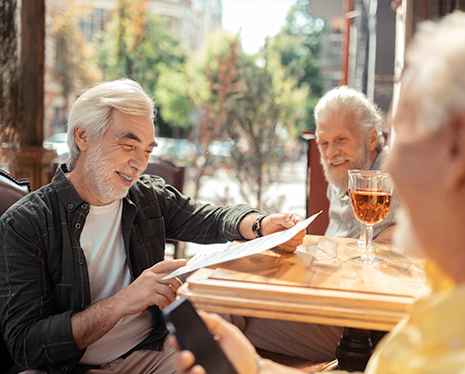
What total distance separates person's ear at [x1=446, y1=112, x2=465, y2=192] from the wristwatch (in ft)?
3.79

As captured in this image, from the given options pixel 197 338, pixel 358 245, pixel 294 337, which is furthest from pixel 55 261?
pixel 358 245

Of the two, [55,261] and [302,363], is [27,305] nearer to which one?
[55,261]

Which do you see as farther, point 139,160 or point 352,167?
point 352,167

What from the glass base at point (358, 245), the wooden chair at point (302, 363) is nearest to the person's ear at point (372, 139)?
the glass base at point (358, 245)

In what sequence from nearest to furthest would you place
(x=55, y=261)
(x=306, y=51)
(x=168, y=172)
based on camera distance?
(x=55, y=261) < (x=168, y=172) < (x=306, y=51)

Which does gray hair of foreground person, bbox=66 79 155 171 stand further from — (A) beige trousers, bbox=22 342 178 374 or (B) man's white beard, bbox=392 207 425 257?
(B) man's white beard, bbox=392 207 425 257

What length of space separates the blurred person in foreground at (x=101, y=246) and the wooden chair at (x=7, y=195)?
0.09m

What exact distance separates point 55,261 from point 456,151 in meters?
1.37

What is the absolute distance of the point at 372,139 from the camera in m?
2.47

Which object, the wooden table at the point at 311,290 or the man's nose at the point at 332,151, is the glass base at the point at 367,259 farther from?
the man's nose at the point at 332,151

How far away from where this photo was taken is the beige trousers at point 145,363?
1.60 meters

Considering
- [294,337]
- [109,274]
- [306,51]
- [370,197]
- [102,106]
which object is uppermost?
[306,51]

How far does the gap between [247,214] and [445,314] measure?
49.3 inches

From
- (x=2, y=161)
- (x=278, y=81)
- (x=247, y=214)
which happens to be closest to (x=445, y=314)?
(x=247, y=214)
